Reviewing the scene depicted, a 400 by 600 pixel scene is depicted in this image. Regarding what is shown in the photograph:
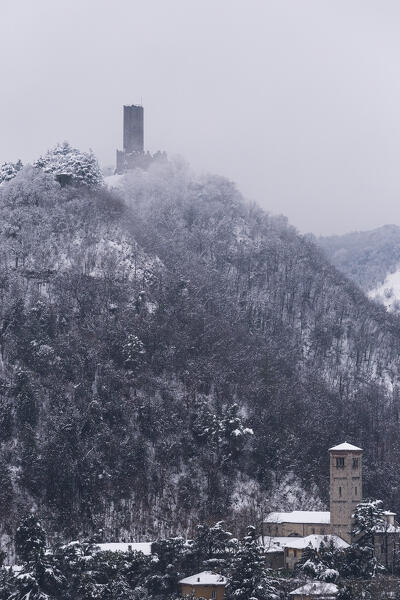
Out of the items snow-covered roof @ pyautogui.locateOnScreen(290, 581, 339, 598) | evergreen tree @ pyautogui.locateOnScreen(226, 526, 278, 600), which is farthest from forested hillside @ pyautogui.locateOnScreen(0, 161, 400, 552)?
evergreen tree @ pyautogui.locateOnScreen(226, 526, 278, 600)

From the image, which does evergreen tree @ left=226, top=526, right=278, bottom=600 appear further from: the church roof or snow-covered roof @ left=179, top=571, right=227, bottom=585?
the church roof

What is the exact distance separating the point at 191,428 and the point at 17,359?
703 inches

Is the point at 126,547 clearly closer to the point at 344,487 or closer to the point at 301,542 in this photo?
the point at 301,542

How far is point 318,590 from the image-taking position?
4769 inches

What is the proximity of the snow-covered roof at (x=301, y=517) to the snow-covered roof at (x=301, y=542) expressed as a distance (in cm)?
235

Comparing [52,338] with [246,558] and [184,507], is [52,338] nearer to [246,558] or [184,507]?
[184,507]

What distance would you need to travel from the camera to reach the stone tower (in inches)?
5561

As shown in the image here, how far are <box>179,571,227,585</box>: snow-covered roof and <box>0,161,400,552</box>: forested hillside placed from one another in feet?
66.1

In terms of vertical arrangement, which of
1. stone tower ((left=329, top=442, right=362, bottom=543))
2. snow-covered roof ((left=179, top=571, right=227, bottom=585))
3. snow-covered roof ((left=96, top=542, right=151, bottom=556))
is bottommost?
snow-covered roof ((left=179, top=571, right=227, bottom=585))

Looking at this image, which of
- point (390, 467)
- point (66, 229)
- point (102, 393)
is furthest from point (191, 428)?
point (66, 229)

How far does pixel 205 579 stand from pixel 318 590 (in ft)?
30.8

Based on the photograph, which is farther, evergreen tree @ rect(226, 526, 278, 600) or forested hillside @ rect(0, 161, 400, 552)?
forested hillside @ rect(0, 161, 400, 552)

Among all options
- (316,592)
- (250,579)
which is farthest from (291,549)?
(250,579)

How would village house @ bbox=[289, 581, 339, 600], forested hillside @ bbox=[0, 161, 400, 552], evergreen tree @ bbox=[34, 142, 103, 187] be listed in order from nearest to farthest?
village house @ bbox=[289, 581, 339, 600] → forested hillside @ bbox=[0, 161, 400, 552] → evergreen tree @ bbox=[34, 142, 103, 187]
